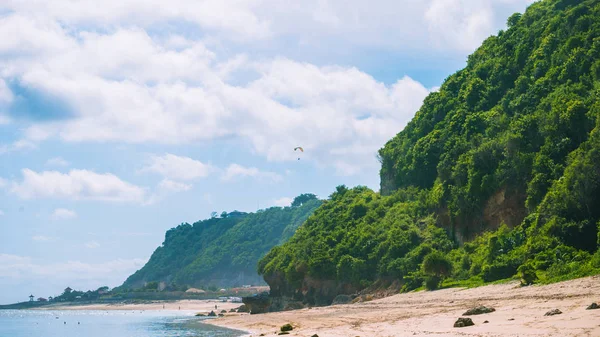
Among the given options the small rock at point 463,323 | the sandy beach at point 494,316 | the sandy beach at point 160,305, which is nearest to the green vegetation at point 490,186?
the sandy beach at point 494,316

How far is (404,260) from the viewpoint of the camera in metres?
58.0

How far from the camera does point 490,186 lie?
51219 mm

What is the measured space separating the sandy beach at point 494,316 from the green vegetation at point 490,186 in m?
3.26

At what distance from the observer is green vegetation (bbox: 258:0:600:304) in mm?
38969

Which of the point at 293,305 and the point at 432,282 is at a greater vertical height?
the point at 432,282

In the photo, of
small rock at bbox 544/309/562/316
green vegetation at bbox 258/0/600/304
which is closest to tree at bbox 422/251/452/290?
green vegetation at bbox 258/0/600/304

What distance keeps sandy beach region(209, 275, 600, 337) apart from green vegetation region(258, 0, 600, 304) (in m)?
3.26

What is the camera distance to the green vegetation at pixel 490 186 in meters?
39.0

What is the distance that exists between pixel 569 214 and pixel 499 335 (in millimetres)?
21327

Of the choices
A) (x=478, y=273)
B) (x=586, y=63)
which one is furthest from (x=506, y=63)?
(x=478, y=273)

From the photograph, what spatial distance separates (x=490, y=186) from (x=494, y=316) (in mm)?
27958

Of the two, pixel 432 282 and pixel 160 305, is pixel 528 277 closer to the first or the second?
pixel 432 282

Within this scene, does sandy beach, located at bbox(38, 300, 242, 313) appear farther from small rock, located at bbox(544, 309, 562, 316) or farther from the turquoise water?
small rock, located at bbox(544, 309, 562, 316)

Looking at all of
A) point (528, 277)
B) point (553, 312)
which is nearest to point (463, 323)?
point (553, 312)
